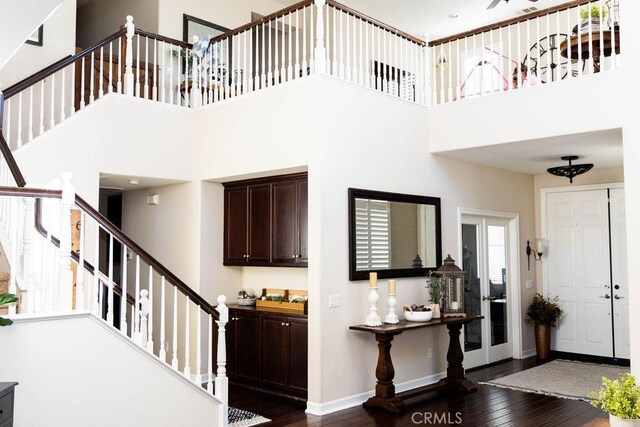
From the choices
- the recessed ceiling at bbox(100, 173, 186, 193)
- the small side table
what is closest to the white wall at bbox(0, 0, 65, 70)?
the small side table

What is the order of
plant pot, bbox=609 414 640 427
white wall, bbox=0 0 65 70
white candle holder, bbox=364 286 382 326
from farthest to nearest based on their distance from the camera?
white candle holder, bbox=364 286 382 326 < white wall, bbox=0 0 65 70 < plant pot, bbox=609 414 640 427

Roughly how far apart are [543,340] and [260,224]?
14.3 ft

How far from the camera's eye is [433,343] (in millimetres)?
6949

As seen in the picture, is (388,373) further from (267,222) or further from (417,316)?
(267,222)

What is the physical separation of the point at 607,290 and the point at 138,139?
628cm

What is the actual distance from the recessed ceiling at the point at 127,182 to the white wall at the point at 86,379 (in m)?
2.89

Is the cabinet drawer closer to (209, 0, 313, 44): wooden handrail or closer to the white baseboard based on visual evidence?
the white baseboard

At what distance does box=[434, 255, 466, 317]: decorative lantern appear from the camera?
21.6 feet

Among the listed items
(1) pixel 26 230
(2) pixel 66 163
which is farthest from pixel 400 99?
(1) pixel 26 230

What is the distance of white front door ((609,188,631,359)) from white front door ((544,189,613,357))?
0.24 ft

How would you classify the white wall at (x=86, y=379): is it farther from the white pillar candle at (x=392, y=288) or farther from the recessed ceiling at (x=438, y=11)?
the recessed ceiling at (x=438, y=11)

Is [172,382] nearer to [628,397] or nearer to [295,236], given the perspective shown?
[295,236]

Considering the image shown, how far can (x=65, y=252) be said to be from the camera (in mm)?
3930

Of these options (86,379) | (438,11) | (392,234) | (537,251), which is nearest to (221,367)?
(86,379)
